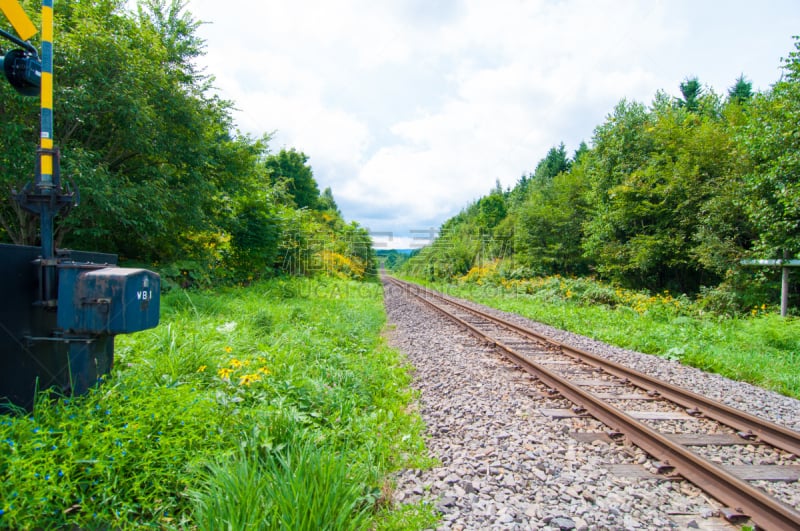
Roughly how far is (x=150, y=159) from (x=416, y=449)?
385 inches

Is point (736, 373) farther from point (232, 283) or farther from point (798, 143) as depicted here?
point (232, 283)

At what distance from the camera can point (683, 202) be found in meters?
15.0

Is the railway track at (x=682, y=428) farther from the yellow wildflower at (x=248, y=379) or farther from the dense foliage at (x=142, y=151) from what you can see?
the dense foliage at (x=142, y=151)

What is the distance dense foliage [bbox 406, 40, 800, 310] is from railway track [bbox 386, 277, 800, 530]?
8654 mm

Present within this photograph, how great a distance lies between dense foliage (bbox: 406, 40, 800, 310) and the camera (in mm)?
10625

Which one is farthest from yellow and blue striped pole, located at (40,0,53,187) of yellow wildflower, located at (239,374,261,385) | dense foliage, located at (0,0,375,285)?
dense foliage, located at (0,0,375,285)

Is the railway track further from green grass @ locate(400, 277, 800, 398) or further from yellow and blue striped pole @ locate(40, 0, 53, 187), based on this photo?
yellow and blue striped pole @ locate(40, 0, 53, 187)

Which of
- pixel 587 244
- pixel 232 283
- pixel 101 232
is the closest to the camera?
pixel 101 232

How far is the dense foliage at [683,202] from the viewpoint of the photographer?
10.6m

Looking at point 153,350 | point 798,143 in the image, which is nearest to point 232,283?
point 153,350

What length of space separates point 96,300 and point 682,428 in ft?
18.3

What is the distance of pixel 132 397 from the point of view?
121 inches

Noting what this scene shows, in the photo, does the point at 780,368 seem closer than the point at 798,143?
Yes

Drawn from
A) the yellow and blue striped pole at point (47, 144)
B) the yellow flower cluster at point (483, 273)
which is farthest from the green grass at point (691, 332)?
the yellow flower cluster at point (483, 273)
